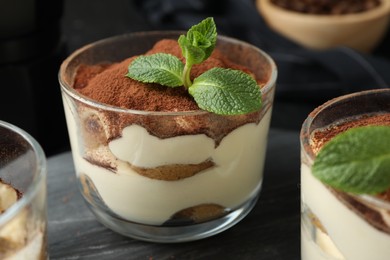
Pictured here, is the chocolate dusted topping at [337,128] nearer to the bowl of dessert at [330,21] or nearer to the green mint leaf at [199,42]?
the green mint leaf at [199,42]

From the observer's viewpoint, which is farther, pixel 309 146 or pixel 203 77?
pixel 203 77

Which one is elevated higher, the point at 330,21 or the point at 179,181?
the point at 179,181

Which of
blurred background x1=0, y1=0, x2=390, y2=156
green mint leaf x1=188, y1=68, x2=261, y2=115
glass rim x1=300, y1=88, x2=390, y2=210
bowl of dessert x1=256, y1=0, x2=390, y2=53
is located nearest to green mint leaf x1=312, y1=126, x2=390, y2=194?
glass rim x1=300, y1=88, x2=390, y2=210

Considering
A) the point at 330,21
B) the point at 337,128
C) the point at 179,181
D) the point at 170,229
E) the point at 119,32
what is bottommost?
the point at 119,32

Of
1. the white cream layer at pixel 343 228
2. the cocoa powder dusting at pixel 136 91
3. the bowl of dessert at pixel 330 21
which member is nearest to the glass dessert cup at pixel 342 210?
the white cream layer at pixel 343 228

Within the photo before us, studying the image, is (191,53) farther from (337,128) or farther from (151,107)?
(337,128)

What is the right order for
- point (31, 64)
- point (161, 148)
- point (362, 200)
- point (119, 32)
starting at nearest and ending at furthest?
point (362, 200) < point (161, 148) < point (31, 64) < point (119, 32)

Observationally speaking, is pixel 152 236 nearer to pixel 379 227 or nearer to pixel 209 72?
pixel 209 72

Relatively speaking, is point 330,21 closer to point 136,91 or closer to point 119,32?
point 119,32

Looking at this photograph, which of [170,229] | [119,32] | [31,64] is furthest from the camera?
[119,32]

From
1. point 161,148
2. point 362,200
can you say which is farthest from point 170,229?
point 362,200
